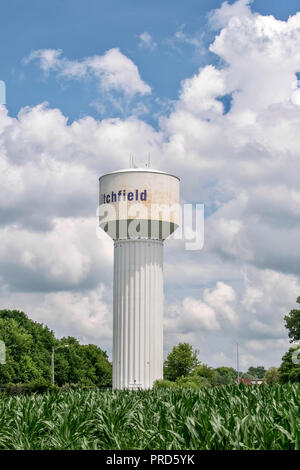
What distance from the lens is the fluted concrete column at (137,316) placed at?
124 feet

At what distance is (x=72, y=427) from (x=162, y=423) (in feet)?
6.93

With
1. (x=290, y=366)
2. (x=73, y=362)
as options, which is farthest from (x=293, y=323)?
(x=73, y=362)

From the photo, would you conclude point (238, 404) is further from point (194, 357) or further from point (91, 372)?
point (91, 372)

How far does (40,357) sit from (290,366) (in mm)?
36511

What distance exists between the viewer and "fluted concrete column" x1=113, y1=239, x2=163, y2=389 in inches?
1486

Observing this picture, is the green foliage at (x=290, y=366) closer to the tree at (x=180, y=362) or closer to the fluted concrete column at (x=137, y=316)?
the tree at (x=180, y=362)

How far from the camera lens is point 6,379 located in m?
71.5

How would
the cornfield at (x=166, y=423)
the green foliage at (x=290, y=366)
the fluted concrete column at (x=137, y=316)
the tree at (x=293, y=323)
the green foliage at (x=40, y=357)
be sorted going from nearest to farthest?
1. the cornfield at (x=166, y=423)
2. the fluted concrete column at (x=137, y=316)
3. the green foliage at (x=290, y=366)
4. the tree at (x=293, y=323)
5. the green foliage at (x=40, y=357)

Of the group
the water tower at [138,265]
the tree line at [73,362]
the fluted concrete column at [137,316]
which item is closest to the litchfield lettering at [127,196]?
the water tower at [138,265]

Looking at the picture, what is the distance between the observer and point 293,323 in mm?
60094

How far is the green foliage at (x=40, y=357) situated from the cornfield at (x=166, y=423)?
36.9 meters

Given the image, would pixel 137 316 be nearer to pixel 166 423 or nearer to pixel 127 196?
pixel 127 196

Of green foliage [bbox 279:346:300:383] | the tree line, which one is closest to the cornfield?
the tree line
